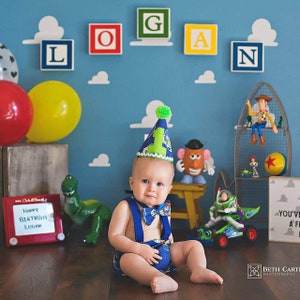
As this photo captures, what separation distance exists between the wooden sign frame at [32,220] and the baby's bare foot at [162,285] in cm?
80

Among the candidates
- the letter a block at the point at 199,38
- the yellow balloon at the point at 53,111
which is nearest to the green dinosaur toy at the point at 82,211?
the yellow balloon at the point at 53,111

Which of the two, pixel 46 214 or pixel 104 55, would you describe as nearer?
pixel 46 214

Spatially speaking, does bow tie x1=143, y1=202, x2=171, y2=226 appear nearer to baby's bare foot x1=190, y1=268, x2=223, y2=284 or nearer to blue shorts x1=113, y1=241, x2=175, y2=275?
blue shorts x1=113, y1=241, x2=175, y2=275

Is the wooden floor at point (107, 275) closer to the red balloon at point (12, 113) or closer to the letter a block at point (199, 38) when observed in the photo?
the red balloon at point (12, 113)

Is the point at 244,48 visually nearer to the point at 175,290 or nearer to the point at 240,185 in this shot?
the point at 240,185

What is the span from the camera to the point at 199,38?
2.75m

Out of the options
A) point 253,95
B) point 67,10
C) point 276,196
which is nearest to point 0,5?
point 67,10

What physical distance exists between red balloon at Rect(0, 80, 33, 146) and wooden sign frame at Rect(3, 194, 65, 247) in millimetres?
291

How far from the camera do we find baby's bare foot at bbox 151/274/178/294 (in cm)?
170

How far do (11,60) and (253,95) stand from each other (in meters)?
1.21

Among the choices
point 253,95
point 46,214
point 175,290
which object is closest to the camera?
point 175,290

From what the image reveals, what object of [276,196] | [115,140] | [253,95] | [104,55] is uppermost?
[104,55]

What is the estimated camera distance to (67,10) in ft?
9.09

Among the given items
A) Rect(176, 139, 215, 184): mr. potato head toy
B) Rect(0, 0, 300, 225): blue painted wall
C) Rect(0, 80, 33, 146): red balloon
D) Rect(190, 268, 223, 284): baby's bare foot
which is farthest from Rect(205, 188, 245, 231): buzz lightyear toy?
Rect(0, 80, 33, 146): red balloon
